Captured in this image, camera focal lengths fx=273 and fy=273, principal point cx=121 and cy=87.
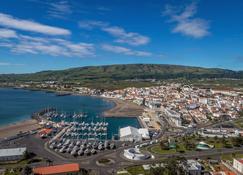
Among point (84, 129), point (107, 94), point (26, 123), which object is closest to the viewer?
point (84, 129)

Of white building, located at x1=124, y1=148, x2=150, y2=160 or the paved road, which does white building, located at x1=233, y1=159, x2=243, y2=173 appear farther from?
white building, located at x1=124, y1=148, x2=150, y2=160

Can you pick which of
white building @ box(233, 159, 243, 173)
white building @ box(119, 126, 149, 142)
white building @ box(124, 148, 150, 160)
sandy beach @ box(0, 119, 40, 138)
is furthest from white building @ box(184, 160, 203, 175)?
sandy beach @ box(0, 119, 40, 138)

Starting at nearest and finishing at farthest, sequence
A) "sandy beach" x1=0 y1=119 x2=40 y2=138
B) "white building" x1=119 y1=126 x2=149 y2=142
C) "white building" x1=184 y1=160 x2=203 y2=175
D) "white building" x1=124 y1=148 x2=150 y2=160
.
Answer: "white building" x1=184 y1=160 x2=203 y2=175 < "white building" x1=124 y1=148 x2=150 y2=160 < "white building" x1=119 y1=126 x2=149 y2=142 < "sandy beach" x1=0 y1=119 x2=40 y2=138

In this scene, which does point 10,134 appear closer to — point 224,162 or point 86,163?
point 86,163

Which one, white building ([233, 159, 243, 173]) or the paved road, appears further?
the paved road

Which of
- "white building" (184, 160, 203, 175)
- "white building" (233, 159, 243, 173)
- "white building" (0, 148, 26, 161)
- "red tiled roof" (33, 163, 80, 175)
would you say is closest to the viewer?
"red tiled roof" (33, 163, 80, 175)

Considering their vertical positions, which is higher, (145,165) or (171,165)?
(171,165)

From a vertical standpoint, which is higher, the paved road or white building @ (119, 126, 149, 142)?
white building @ (119, 126, 149, 142)

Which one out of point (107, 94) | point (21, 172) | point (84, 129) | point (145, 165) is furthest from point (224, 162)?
point (107, 94)
